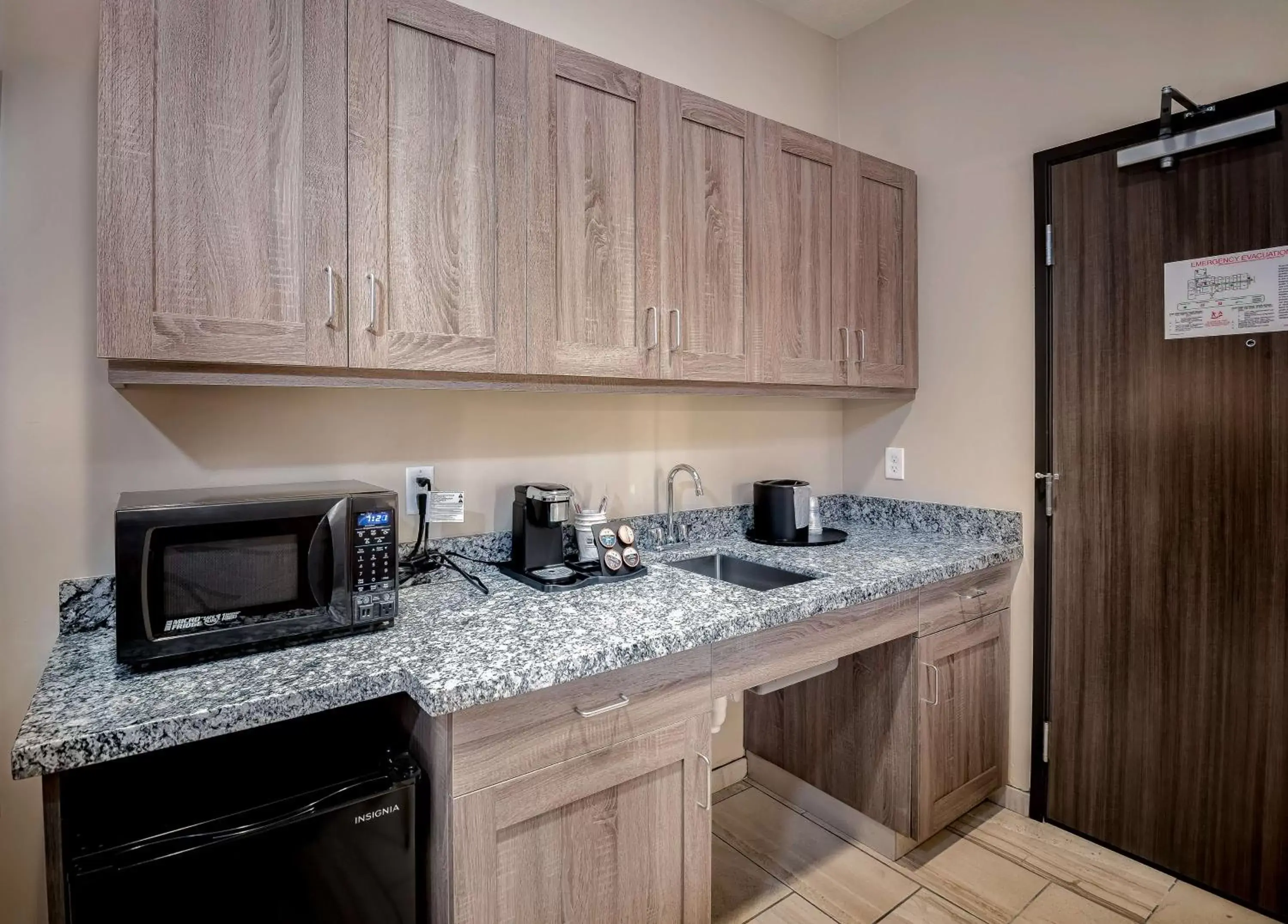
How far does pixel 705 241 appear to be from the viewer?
1871mm

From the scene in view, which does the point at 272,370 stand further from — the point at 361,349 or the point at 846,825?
the point at 846,825

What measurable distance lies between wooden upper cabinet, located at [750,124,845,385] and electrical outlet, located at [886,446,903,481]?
1.79 feet

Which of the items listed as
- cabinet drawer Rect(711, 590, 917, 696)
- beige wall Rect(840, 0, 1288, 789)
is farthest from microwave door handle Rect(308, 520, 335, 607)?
beige wall Rect(840, 0, 1288, 789)

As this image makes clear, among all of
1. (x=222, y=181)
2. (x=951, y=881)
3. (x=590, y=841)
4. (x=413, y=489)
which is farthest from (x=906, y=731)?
(x=222, y=181)

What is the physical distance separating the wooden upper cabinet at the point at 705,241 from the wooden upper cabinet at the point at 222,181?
2.66ft

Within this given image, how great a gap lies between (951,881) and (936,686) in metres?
0.54

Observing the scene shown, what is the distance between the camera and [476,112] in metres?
1.48

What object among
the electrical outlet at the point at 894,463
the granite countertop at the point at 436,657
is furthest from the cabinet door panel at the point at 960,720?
the electrical outlet at the point at 894,463

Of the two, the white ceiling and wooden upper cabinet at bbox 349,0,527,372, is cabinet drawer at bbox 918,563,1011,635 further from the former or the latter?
the white ceiling

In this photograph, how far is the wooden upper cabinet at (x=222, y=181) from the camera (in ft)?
3.77

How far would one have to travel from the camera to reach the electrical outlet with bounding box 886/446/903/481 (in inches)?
101

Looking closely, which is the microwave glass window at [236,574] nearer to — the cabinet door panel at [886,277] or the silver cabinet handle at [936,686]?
the silver cabinet handle at [936,686]

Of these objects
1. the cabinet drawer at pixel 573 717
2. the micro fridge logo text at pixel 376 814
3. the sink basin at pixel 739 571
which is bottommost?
the micro fridge logo text at pixel 376 814

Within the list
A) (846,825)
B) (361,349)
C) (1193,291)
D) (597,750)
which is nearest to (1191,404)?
(1193,291)
